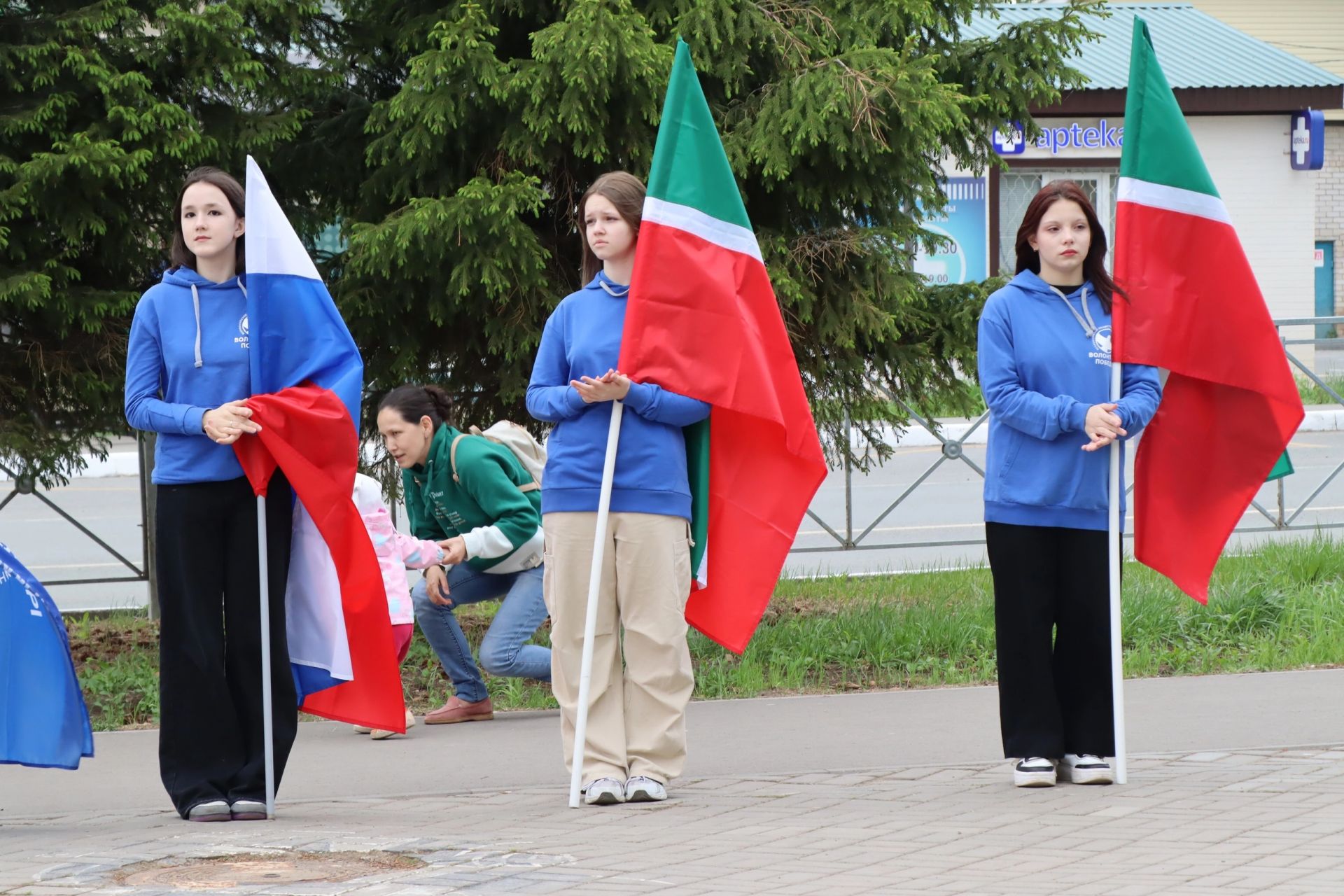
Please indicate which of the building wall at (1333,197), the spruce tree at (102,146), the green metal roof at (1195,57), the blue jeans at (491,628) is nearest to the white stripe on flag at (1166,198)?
the blue jeans at (491,628)

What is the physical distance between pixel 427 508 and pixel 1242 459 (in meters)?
3.19

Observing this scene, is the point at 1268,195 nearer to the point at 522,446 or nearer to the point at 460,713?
the point at 522,446

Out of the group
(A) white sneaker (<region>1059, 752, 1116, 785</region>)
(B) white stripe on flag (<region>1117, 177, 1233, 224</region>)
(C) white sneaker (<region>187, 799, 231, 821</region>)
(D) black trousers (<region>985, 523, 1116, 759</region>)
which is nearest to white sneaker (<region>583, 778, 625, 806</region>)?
(C) white sneaker (<region>187, 799, 231, 821</region>)

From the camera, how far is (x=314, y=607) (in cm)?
565

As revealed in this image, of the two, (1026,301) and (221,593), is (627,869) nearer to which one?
Result: (221,593)

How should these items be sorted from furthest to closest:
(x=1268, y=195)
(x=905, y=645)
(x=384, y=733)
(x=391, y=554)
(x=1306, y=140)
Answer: (x=1268, y=195)
(x=1306, y=140)
(x=905, y=645)
(x=391, y=554)
(x=384, y=733)

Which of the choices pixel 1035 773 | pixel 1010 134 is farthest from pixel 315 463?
pixel 1010 134

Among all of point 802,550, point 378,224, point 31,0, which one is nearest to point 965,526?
point 802,550

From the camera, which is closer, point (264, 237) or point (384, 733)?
point (264, 237)

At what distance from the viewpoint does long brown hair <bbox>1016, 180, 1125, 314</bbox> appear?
5.77 meters

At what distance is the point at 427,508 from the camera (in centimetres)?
734

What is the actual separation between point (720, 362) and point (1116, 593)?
143 cm

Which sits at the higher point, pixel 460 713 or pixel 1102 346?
pixel 1102 346

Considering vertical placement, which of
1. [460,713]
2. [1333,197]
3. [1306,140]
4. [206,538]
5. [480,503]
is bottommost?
[460,713]
